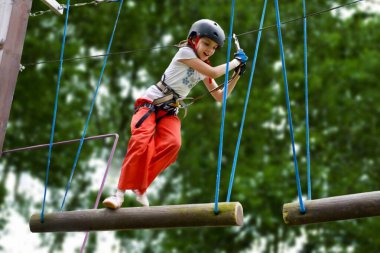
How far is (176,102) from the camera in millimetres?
3885

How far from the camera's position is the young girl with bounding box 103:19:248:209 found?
3.69 meters

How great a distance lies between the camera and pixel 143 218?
3408 mm

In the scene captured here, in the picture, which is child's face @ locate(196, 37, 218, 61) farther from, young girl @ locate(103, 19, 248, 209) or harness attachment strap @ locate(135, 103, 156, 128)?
harness attachment strap @ locate(135, 103, 156, 128)

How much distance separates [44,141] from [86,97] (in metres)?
1.29

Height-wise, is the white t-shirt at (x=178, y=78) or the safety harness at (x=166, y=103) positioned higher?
the white t-shirt at (x=178, y=78)

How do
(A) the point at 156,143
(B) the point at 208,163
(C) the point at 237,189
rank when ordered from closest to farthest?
(A) the point at 156,143 → (C) the point at 237,189 → (B) the point at 208,163

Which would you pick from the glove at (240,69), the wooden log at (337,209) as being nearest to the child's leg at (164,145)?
the glove at (240,69)

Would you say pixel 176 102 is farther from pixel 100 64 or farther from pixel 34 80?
pixel 100 64

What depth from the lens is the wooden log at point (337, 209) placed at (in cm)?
290

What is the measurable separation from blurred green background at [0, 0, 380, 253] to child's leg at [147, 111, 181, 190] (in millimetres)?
7078

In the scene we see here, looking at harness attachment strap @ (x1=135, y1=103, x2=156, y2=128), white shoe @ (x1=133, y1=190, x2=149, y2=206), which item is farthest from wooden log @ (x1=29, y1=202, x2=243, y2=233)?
harness attachment strap @ (x1=135, y1=103, x2=156, y2=128)

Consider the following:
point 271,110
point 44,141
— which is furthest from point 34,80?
point 271,110

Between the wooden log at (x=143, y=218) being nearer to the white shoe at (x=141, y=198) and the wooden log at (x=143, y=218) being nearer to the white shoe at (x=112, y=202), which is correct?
the white shoe at (x=112, y=202)

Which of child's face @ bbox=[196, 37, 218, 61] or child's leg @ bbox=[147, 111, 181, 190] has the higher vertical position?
child's face @ bbox=[196, 37, 218, 61]
